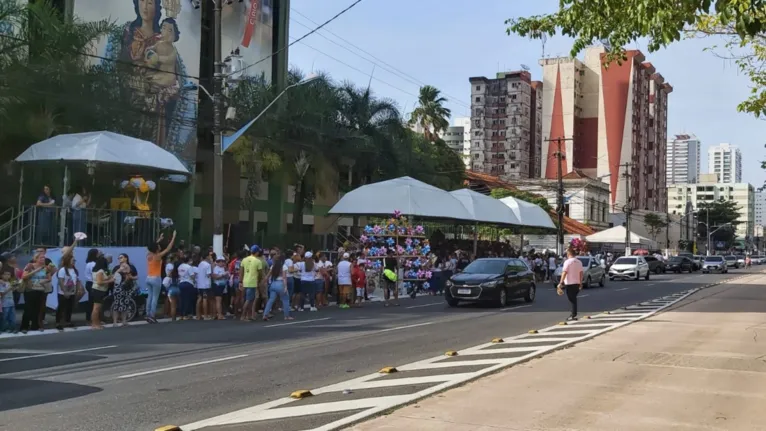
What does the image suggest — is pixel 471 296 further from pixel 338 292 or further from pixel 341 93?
pixel 341 93

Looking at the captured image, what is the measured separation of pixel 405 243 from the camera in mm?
26625

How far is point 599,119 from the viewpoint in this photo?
109500mm

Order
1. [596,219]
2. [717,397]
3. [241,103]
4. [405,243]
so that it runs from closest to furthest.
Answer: [717,397] → [405,243] → [241,103] → [596,219]

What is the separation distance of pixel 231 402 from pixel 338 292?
48.4 feet

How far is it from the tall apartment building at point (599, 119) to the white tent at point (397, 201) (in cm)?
7616

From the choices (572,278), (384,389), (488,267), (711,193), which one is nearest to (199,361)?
(384,389)

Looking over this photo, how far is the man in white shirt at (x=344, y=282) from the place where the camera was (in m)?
21.9

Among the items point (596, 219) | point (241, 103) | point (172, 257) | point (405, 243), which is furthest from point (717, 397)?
point (596, 219)

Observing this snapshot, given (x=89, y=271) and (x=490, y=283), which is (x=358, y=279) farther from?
(x=89, y=271)

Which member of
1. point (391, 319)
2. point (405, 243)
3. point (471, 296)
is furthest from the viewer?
point (405, 243)

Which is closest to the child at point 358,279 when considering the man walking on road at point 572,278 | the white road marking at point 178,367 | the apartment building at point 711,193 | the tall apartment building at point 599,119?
the man walking on road at point 572,278

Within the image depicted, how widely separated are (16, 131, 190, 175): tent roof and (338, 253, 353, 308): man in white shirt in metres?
6.53

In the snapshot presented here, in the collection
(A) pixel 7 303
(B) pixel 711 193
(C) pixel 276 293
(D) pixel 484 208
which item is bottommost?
(A) pixel 7 303

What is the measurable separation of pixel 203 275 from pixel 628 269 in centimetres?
3180
